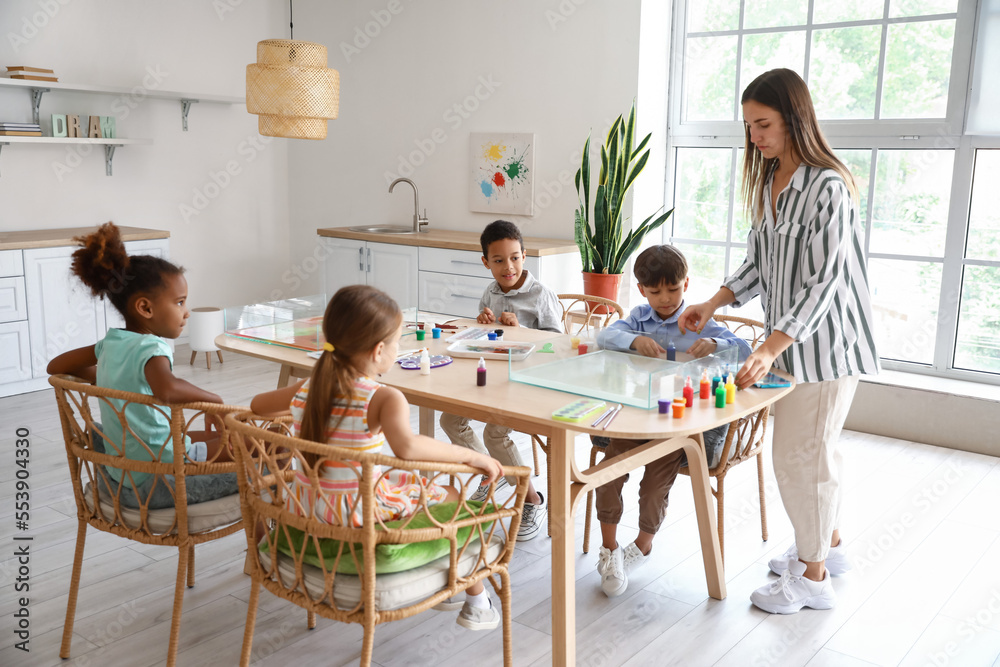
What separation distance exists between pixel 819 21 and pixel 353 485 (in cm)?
354

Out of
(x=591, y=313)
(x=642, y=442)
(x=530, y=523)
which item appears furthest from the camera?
(x=591, y=313)

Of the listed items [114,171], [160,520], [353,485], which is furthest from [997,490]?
[114,171]

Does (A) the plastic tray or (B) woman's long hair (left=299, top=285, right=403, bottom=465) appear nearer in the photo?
(B) woman's long hair (left=299, top=285, right=403, bottom=465)

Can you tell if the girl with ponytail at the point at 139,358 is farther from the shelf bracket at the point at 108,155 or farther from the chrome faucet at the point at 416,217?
the shelf bracket at the point at 108,155

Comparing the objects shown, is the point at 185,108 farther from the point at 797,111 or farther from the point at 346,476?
the point at 346,476

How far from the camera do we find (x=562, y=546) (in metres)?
1.86

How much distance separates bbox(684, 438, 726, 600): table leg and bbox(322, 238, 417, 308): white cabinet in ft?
9.02

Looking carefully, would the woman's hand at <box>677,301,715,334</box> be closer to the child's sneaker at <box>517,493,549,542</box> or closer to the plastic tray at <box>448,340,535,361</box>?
the plastic tray at <box>448,340,535,361</box>

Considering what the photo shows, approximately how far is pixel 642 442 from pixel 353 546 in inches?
42.8

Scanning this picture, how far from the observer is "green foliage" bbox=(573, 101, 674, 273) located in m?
4.16

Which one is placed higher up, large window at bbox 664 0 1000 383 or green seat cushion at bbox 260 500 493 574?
large window at bbox 664 0 1000 383

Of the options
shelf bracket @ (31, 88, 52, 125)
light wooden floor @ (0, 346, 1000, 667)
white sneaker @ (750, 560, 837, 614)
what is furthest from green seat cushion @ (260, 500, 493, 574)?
shelf bracket @ (31, 88, 52, 125)

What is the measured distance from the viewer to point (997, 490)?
325 centimetres

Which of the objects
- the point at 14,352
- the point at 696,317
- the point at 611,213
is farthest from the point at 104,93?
the point at 696,317
